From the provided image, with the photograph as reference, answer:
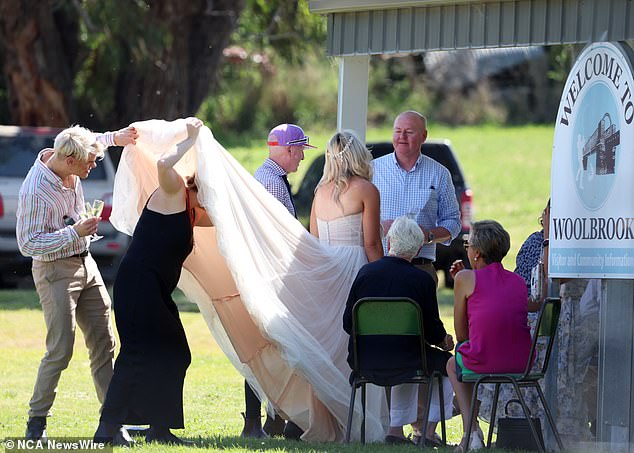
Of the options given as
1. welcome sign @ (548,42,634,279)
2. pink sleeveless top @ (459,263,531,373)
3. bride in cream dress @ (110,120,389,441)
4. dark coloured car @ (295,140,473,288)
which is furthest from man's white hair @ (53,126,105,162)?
dark coloured car @ (295,140,473,288)

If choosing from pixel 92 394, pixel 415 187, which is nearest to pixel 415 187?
pixel 415 187

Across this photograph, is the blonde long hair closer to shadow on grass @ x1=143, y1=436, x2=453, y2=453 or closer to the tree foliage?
shadow on grass @ x1=143, y1=436, x2=453, y2=453

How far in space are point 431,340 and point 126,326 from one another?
69.4 inches

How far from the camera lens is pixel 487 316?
7156mm

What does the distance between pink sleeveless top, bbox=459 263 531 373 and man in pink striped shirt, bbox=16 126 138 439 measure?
2241 mm

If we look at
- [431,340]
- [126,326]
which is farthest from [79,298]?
[431,340]

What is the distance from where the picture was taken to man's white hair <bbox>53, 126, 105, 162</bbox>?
24.0 feet

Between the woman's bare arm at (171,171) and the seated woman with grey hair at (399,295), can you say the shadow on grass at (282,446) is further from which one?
the woman's bare arm at (171,171)

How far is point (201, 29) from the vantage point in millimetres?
19562

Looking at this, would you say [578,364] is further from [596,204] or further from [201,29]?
[201,29]

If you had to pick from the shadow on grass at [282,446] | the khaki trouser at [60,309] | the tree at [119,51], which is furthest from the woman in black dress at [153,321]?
the tree at [119,51]

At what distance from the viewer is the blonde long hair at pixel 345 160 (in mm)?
7832

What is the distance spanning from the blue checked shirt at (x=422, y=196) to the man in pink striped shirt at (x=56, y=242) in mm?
2206

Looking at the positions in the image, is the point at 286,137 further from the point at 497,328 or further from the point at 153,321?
the point at 497,328
